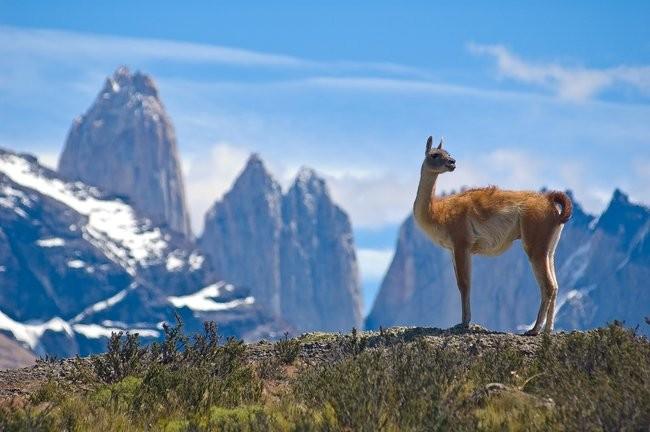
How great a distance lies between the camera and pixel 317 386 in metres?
18.1

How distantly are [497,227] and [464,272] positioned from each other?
3.25ft

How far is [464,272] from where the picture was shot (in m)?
24.1

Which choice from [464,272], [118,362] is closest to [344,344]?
[464,272]

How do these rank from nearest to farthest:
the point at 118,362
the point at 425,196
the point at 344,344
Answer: the point at 118,362 < the point at 344,344 < the point at 425,196

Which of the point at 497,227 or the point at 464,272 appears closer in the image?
the point at 464,272

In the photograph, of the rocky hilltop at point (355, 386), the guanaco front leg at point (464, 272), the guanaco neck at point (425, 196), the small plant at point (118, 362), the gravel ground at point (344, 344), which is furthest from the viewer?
the guanaco neck at point (425, 196)

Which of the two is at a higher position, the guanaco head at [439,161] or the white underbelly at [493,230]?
the guanaco head at [439,161]

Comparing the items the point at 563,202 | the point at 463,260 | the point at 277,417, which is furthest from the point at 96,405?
the point at 563,202

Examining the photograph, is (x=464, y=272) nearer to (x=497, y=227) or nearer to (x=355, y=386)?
(x=497, y=227)

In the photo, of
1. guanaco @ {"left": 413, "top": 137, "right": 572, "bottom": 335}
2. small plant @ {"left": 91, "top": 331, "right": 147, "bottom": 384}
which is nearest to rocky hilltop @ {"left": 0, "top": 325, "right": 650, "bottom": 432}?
small plant @ {"left": 91, "top": 331, "right": 147, "bottom": 384}

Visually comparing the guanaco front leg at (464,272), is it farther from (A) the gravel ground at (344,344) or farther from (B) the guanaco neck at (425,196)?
(B) the guanaco neck at (425,196)

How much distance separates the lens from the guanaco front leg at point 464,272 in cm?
2400

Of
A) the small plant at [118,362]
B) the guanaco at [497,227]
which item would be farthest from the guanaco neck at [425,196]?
the small plant at [118,362]

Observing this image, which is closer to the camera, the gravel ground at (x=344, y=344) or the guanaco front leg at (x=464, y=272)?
the gravel ground at (x=344, y=344)
